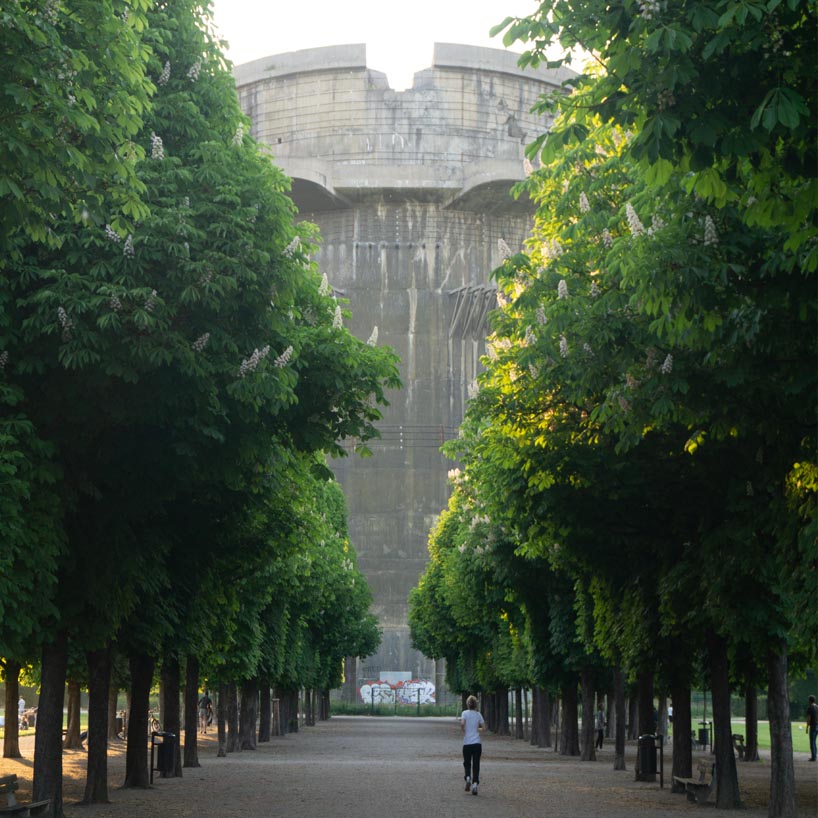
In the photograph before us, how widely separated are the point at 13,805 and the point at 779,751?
1185 cm

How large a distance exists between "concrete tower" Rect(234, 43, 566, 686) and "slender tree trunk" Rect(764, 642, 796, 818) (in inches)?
3052

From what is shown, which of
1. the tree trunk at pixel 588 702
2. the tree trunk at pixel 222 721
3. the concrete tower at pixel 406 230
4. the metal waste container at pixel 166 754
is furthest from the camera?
the concrete tower at pixel 406 230

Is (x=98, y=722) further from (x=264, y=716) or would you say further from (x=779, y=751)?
(x=264, y=716)

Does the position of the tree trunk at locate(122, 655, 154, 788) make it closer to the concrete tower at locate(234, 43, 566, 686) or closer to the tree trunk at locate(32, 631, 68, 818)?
the tree trunk at locate(32, 631, 68, 818)

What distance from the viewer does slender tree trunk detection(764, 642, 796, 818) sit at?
75.7 feet

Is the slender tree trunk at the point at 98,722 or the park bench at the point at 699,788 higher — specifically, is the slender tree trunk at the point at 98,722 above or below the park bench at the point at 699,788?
above

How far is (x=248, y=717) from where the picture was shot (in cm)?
5500

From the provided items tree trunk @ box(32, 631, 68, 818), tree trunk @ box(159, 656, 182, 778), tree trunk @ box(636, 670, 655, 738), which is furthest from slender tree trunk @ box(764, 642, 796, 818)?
tree trunk @ box(159, 656, 182, 778)

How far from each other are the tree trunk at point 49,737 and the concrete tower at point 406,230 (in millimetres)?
79689

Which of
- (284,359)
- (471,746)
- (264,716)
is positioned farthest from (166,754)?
(264,716)

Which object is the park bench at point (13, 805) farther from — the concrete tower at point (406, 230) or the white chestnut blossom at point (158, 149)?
the concrete tower at point (406, 230)

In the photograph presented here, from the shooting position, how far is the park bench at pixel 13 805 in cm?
1995

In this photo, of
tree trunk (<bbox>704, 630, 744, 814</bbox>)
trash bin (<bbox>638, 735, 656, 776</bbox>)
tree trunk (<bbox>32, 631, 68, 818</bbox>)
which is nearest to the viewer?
tree trunk (<bbox>32, 631, 68, 818</bbox>)

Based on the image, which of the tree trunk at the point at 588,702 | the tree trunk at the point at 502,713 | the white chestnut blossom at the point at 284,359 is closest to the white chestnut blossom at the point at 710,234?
the white chestnut blossom at the point at 284,359
